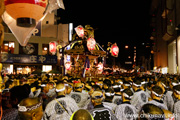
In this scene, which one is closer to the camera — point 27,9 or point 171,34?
point 27,9

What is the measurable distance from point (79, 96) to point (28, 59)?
2840 cm

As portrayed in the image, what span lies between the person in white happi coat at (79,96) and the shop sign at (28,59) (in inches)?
1076

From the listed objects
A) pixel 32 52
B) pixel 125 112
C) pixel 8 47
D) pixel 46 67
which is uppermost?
pixel 8 47

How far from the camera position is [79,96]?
5.57 metres

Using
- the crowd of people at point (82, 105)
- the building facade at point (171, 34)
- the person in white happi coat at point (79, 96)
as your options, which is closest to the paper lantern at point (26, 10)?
the crowd of people at point (82, 105)

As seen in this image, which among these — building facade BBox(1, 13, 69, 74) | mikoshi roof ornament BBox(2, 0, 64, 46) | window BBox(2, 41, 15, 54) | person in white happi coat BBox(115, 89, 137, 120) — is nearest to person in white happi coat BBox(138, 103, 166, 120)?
person in white happi coat BBox(115, 89, 137, 120)

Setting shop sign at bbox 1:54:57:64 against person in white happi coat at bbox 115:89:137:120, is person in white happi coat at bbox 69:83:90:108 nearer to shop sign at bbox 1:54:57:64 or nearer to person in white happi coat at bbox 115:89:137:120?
person in white happi coat at bbox 115:89:137:120

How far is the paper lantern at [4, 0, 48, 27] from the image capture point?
2791mm

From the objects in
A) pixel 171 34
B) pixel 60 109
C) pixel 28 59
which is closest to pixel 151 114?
pixel 60 109

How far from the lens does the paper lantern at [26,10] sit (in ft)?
9.16

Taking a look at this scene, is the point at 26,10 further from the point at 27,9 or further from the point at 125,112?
the point at 125,112

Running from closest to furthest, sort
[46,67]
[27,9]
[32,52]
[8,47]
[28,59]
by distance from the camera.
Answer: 1. [27,9]
2. [8,47]
3. [28,59]
4. [32,52]
5. [46,67]

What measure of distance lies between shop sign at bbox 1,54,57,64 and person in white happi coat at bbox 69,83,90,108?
2734 cm

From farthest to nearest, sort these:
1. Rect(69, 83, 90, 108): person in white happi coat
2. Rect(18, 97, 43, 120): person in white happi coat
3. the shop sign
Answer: the shop sign
Rect(69, 83, 90, 108): person in white happi coat
Rect(18, 97, 43, 120): person in white happi coat
